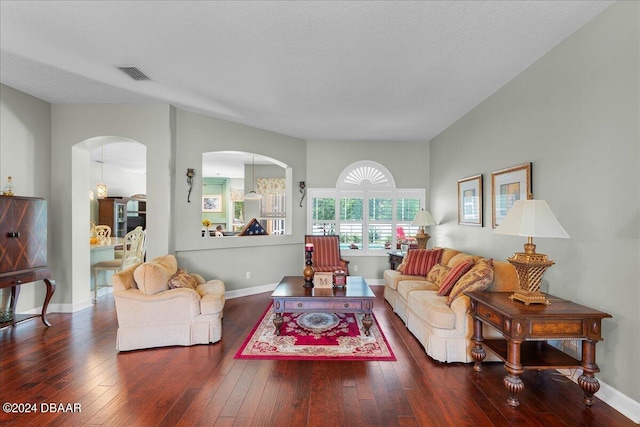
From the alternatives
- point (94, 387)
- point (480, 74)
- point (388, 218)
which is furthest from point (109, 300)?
point (480, 74)

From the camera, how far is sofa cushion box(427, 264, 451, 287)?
420 cm

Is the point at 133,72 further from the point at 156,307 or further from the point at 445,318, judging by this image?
the point at 445,318

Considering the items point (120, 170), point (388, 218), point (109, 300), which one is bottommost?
point (109, 300)

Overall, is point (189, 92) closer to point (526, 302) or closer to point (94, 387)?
point (94, 387)

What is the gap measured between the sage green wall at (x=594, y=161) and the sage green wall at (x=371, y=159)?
297cm

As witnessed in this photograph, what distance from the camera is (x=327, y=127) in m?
5.67

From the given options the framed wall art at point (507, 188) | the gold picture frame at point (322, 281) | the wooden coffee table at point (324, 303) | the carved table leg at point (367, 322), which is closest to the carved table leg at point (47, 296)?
the wooden coffee table at point (324, 303)

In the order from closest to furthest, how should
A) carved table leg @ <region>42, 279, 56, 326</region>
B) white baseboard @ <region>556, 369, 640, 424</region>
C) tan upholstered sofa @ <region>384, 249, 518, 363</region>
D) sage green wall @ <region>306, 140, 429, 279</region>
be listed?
white baseboard @ <region>556, 369, 640, 424</region> → tan upholstered sofa @ <region>384, 249, 518, 363</region> → carved table leg @ <region>42, 279, 56, 326</region> → sage green wall @ <region>306, 140, 429, 279</region>

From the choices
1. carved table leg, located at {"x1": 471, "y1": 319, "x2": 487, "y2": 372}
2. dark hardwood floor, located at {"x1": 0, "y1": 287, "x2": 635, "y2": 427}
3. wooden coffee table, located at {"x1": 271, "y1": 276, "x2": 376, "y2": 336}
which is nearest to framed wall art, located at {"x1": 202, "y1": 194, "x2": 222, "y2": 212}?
dark hardwood floor, located at {"x1": 0, "y1": 287, "x2": 635, "y2": 427}

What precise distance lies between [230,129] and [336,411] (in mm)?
4559

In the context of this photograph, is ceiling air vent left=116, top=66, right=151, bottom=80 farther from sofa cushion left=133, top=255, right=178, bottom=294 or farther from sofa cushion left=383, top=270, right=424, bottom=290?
sofa cushion left=383, top=270, right=424, bottom=290

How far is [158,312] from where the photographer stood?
11.2 feet

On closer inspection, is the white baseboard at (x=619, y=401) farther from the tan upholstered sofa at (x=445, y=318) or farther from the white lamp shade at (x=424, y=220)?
the white lamp shade at (x=424, y=220)

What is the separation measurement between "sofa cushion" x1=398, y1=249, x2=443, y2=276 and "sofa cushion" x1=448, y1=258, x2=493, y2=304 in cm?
160
